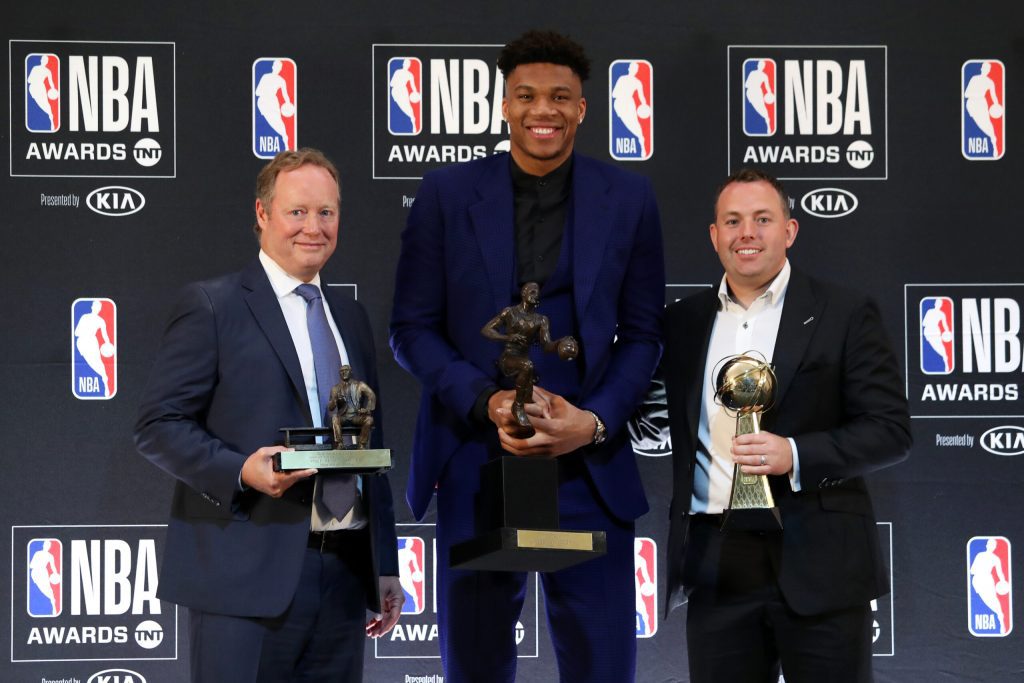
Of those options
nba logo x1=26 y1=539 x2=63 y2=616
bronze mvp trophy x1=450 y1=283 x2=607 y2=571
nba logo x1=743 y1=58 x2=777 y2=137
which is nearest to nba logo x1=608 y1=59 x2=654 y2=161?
nba logo x1=743 y1=58 x2=777 y2=137

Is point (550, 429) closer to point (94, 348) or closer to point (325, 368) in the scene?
point (325, 368)

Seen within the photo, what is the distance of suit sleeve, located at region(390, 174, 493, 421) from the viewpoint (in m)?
2.78

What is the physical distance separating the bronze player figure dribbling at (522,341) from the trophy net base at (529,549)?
23 cm

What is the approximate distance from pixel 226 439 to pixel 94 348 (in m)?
1.62

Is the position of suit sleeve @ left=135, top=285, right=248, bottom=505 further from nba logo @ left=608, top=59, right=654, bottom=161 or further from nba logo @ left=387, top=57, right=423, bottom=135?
nba logo @ left=608, top=59, right=654, bottom=161

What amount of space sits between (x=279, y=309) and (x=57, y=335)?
1.69m

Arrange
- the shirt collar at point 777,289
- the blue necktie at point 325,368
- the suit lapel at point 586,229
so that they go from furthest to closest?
the shirt collar at point 777,289 < the suit lapel at point 586,229 < the blue necktie at point 325,368

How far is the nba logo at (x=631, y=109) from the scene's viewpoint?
4.16m

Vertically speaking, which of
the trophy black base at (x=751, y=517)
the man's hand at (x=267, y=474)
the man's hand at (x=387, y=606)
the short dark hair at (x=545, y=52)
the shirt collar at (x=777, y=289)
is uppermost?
the short dark hair at (x=545, y=52)

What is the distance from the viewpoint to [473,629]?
2752 mm

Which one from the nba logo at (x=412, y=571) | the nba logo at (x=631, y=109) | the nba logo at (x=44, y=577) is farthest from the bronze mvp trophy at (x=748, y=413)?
the nba logo at (x=44, y=577)

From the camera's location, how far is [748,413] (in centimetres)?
273

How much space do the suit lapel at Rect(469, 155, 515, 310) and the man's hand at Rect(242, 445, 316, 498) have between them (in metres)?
0.59

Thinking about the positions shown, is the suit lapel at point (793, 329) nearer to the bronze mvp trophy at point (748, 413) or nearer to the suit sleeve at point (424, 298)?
the bronze mvp trophy at point (748, 413)
